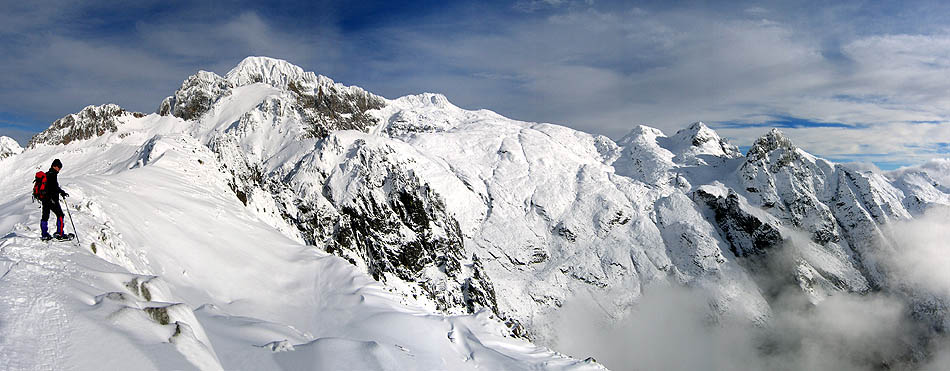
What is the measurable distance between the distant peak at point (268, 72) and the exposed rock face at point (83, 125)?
39823mm

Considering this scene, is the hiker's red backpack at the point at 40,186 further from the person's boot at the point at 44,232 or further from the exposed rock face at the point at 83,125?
the exposed rock face at the point at 83,125

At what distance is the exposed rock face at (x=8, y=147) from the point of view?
71938 millimetres

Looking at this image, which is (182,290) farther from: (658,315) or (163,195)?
(658,315)

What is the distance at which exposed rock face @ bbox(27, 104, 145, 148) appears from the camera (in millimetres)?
81938

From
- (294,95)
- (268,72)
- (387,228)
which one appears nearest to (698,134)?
(387,228)

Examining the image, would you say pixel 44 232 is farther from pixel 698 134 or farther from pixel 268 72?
pixel 698 134

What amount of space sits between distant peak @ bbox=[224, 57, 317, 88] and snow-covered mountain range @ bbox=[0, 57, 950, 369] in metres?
0.64

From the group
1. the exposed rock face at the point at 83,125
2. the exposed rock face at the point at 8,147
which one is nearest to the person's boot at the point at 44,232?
the exposed rock face at the point at 8,147

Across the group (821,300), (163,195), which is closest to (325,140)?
(163,195)

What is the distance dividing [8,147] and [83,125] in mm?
13445

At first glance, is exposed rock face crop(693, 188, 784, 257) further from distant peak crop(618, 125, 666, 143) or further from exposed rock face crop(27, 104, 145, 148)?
exposed rock face crop(27, 104, 145, 148)

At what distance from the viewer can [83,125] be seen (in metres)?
86.0

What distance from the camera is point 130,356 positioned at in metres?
6.80

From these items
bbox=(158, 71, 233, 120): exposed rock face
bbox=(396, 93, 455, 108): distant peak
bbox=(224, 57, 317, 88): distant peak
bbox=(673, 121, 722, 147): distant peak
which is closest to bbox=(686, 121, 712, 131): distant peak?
bbox=(673, 121, 722, 147): distant peak
